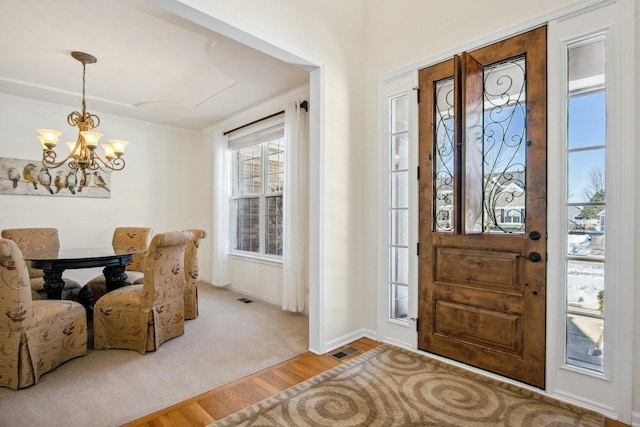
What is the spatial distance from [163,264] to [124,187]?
302cm

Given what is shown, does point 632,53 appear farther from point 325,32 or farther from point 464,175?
point 325,32

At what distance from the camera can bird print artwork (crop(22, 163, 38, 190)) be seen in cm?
436

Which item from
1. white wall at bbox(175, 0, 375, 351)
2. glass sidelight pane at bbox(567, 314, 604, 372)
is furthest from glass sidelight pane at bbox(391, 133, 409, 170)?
glass sidelight pane at bbox(567, 314, 604, 372)

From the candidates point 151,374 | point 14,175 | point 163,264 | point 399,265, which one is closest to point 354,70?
point 399,265

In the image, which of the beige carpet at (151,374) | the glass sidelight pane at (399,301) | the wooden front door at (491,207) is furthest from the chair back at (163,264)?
the wooden front door at (491,207)

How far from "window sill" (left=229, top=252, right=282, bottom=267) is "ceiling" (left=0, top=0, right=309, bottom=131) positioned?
2.30 meters

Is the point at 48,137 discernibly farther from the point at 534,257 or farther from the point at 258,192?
the point at 534,257

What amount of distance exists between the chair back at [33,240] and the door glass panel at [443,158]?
449cm

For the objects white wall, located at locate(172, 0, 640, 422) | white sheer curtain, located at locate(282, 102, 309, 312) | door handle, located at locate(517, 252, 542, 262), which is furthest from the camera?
white sheer curtain, located at locate(282, 102, 309, 312)

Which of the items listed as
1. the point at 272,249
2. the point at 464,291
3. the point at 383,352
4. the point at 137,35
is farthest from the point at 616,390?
the point at 137,35

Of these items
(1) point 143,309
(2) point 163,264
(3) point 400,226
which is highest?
(3) point 400,226

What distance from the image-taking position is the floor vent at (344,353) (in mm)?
2756

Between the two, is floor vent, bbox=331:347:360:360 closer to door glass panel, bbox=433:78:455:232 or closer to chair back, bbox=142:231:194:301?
door glass panel, bbox=433:78:455:232

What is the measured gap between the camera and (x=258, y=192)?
196 inches
